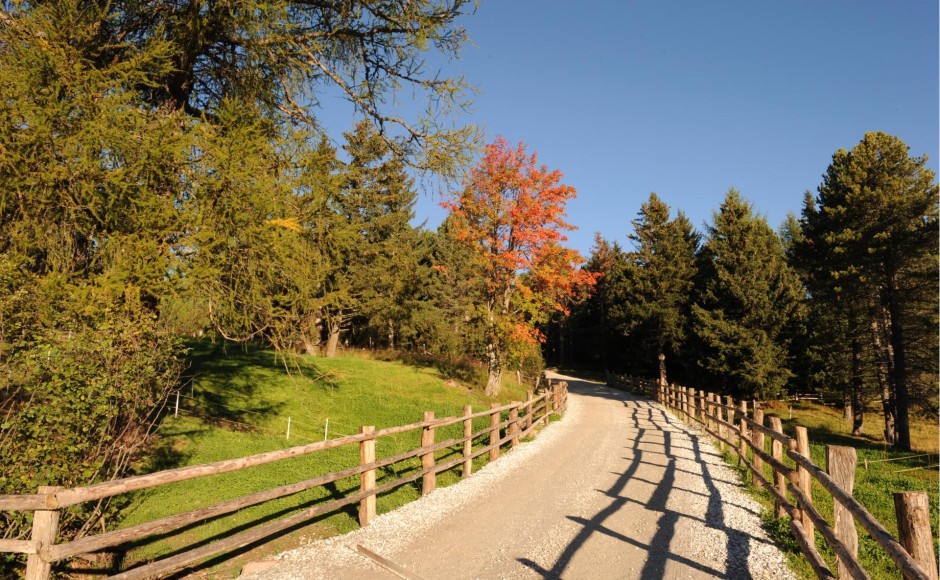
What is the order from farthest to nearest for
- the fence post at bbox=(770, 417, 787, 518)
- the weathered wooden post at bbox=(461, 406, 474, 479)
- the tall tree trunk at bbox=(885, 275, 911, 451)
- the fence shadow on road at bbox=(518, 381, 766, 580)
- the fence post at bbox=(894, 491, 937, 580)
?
the tall tree trunk at bbox=(885, 275, 911, 451) < the weathered wooden post at bbox=(461, 406, 474, 479) < the fence post at bbox=(770, 417, 787, 518) < the fence shadow on road at bbox=(518, 381, 766, 580) < the fence post at bbox=(894, 491, 937, 580)

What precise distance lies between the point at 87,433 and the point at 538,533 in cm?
553

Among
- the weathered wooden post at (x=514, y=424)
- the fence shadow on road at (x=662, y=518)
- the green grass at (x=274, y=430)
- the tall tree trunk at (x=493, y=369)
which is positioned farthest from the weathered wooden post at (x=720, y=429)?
the tall tree trunk at (x=493, y=369)

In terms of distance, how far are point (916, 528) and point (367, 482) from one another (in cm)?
593

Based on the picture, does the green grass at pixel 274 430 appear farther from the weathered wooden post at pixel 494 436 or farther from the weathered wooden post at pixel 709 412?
the weathered wooden post at pixel 709 412

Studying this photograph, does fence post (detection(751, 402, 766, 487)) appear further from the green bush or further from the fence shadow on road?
the green bush

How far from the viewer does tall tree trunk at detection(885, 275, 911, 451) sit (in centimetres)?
1917

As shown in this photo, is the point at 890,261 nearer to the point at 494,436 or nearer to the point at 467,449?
the point at 494,436

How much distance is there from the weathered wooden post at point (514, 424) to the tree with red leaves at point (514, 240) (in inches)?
386

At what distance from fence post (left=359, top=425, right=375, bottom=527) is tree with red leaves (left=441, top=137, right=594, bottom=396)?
1631 centimetres

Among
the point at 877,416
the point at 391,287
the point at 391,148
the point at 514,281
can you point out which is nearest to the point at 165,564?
the point at 391,148

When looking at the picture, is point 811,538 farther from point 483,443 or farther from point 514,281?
point 514,281

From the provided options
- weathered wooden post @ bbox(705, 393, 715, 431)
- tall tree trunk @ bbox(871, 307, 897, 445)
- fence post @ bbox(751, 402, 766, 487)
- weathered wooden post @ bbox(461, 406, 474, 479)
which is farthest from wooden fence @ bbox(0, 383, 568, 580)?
tall tree trunk @ bbox(871, 307, 897, 445)

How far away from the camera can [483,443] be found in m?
13.9

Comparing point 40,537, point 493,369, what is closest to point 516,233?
point 493,369
